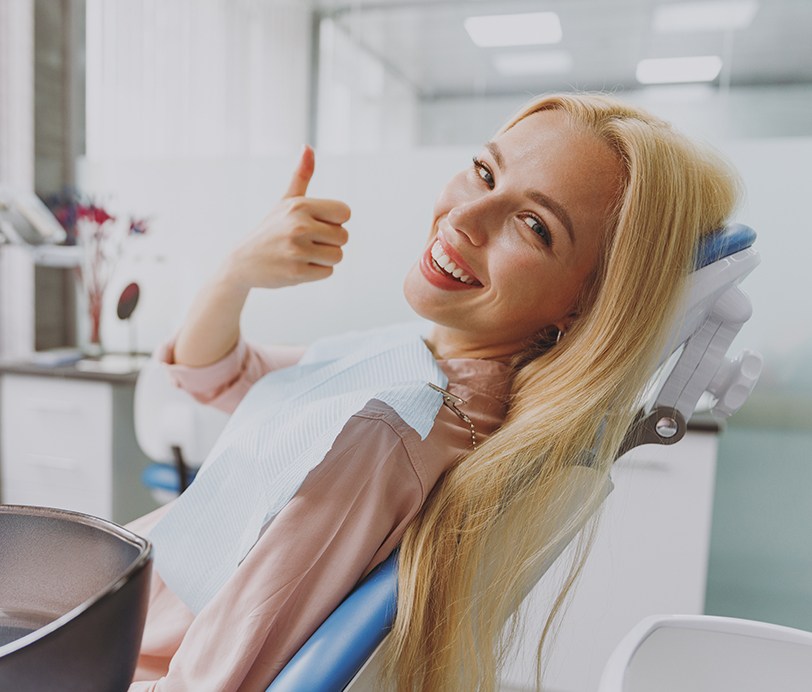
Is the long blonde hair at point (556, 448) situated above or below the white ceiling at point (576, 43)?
below

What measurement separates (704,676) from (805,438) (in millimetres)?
1505

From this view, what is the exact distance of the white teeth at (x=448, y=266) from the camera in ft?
2.89

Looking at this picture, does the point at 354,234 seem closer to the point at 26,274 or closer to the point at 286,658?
the point at 26,274

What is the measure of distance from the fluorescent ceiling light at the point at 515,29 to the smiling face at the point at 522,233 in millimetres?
1631

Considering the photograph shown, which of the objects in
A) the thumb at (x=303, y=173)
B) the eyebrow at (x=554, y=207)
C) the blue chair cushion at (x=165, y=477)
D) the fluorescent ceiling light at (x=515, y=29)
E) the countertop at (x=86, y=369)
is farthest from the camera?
the fluorescent ceiling light at (x=515, y=29)

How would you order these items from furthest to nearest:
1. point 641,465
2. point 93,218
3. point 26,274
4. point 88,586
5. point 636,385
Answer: point 26,274 → point 93,218 → point 641,465 → point 636,385 → point 88,586

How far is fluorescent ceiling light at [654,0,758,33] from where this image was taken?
2.13 metres

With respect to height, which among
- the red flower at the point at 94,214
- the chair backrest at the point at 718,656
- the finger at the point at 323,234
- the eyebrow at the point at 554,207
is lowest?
the chair backrest at the point at 718,656

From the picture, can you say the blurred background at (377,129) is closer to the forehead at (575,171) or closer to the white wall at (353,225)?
the white wall at (353,225)

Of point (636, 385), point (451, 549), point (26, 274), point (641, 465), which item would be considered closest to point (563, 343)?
point (636, 385)

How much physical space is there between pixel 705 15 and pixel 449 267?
1.77 metres

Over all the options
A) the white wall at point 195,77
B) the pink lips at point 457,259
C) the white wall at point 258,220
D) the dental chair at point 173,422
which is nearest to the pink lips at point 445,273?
the pink lips at point 457,259

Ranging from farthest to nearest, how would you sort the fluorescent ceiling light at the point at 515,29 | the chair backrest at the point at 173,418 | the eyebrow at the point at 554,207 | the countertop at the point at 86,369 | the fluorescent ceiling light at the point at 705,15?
the fluorescent ceiling light at the point at 515,29 → the fluorescent ceiling light at the point at 705,15 → the countertop at the point at 86,369 → the chair backrest at the point at 173,418 → the eyebrow at the point at 554,207

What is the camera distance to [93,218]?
7.36 feet
